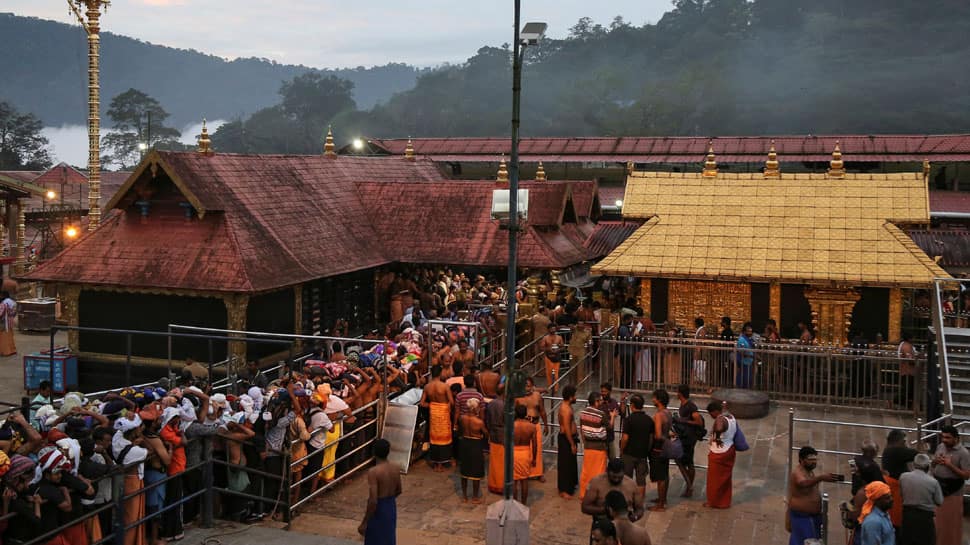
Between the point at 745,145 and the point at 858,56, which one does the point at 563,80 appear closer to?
the point at 858,56

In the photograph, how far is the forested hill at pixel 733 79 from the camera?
306 ft

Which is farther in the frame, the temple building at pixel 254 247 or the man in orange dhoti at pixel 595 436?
the temple building at pixel 254 247

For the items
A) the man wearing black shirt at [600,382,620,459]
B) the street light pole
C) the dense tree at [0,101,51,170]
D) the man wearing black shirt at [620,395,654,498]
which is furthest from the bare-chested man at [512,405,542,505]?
the dense tree at [0,101,51,170]

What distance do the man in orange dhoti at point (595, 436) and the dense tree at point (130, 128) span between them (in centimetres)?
9480

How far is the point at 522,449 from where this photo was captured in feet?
40.9

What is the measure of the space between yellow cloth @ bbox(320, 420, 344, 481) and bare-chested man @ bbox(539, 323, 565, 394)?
5234 mm

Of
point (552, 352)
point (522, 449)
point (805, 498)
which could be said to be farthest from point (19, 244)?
point (805, 498)

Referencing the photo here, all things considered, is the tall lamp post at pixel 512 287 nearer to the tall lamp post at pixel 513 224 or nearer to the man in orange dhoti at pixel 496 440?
the tall lamp post at pixel 513 224

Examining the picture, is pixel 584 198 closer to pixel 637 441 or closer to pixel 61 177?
pixel 637 441

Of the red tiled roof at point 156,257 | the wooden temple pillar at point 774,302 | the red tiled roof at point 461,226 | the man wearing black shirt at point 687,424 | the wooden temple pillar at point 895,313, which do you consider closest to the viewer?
the man wearing black shirt at point 687,424

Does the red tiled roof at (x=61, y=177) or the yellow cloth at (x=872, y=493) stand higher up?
the red tiled roof at (x=61, y=177)

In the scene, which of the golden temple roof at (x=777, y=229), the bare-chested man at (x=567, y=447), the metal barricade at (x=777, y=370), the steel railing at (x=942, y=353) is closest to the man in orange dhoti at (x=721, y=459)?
the bare-chested man at (x=567, y=447)

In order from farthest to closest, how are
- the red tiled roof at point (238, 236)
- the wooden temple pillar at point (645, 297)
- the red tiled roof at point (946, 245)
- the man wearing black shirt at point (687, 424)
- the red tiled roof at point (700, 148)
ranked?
the red tiled roof at point (700, 148) < the red tiled roof at point (946, 245) < the wooden temple pillar at point (645, 297) < the red tiled roof at point (238, 236) < the man wearing black shirt at point (687, 424)

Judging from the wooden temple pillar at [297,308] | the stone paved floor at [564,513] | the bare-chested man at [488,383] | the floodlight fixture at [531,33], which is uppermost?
the floodlight fixture at [531,33]
